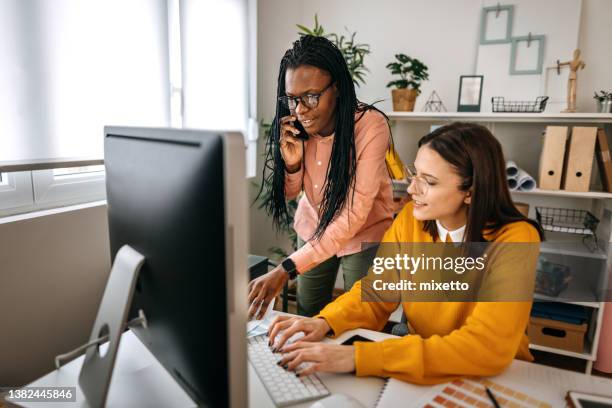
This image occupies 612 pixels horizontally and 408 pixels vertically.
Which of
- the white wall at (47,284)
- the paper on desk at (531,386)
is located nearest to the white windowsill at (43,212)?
the white wall at (47,284)

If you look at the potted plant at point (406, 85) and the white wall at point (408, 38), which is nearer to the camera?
the white wall at point (408, 38)

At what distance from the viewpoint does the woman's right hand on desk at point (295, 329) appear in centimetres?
90

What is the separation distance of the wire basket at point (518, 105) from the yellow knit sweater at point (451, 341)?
1482 millimetres

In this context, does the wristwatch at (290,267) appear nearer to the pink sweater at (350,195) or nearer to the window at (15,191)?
the pink sweater at (350,195)

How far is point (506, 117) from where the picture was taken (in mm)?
2174

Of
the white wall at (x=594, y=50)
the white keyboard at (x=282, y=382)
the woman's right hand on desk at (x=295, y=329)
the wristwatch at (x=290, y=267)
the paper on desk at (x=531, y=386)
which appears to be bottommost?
the paper on desk at (x=531, y=386)

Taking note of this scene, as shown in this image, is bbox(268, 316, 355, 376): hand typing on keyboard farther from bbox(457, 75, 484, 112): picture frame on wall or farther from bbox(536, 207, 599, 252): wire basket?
bbox(457, 75, 484, 112): picture frame on wall

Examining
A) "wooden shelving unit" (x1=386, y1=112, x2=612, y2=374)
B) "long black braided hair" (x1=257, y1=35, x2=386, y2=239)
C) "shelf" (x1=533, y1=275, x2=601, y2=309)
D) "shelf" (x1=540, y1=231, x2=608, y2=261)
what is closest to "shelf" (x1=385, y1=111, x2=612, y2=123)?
"wooden shelving unit" (x1=386, y1=112, x2=612, y2=374)

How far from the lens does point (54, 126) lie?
1.44 metres

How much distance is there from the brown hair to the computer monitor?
0.75 m

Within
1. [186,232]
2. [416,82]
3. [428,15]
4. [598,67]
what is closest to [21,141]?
[186,232]

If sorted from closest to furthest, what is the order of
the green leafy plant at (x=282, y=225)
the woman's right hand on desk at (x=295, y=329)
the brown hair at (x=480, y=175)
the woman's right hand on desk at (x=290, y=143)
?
the woman's right hand on desk at (x=295, y=329)
the brown hair at (x=480, y=175)
the woman's right hand on desk at (x=290, y=143)
the green leafy plant at (x=282, y=225)

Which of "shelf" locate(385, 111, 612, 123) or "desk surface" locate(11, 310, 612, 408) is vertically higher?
"shelf" locate(385, 111, 612, 123)

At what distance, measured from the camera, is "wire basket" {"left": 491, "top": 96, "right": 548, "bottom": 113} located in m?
2.19
